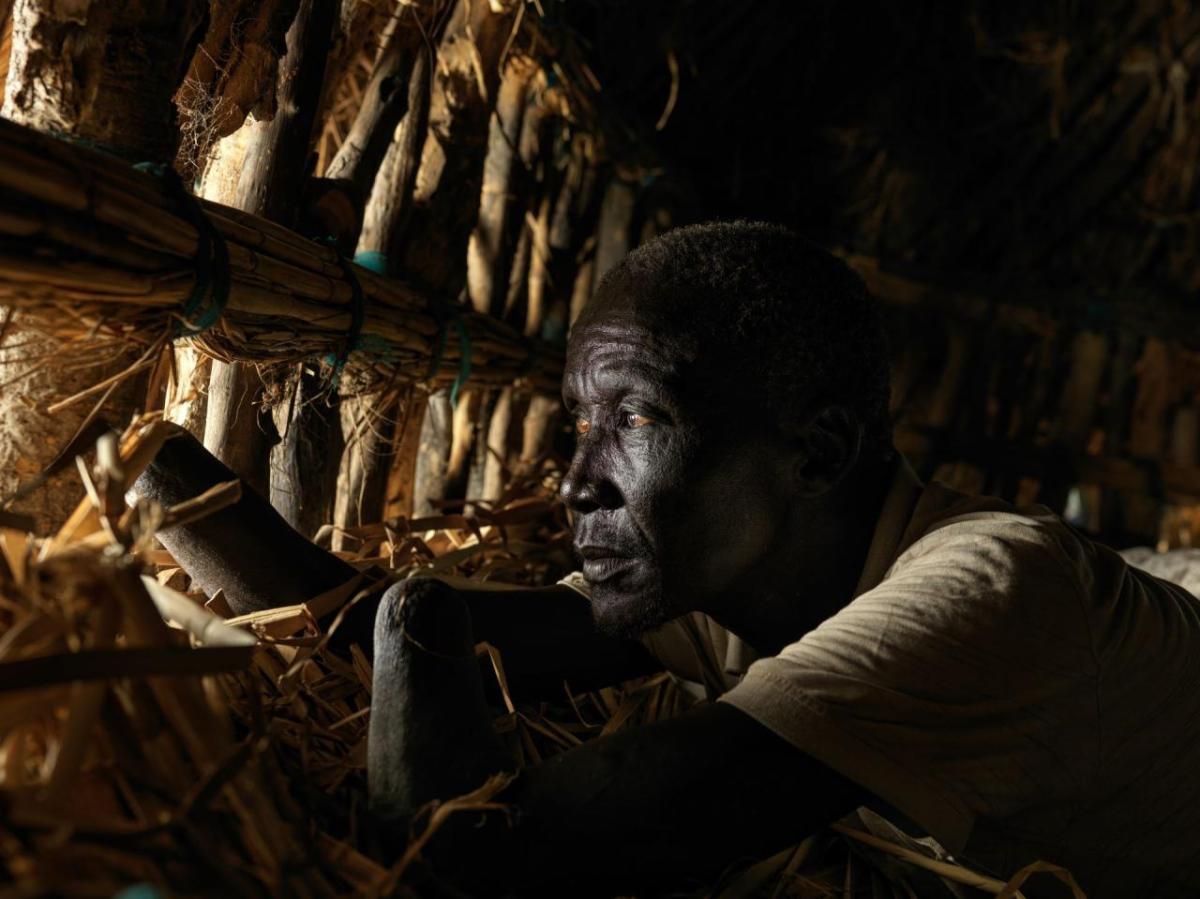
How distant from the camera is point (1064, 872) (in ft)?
3.68

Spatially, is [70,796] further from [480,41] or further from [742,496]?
[480,41]

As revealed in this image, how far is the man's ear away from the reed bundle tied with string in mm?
594

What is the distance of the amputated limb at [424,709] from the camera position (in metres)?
0.97

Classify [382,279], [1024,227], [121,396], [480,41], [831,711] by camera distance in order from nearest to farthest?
1. [831,711]
2. [121,396]
3. [382,279]
4. [480,41]
5. [1024,227]

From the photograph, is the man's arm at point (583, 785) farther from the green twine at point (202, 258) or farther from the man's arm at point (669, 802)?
the green twine at point (202, 258)

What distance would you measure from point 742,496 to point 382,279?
60cm

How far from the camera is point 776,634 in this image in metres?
1.48

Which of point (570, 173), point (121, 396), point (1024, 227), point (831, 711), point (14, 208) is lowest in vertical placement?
point (831, 711)

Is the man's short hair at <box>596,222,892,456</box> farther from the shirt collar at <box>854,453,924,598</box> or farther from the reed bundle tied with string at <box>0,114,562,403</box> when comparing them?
the reed bundle tied with string at <box>0,114,562,403</box>

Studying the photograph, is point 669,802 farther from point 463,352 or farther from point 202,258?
point 463,352

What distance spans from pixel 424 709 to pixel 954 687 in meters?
0.52

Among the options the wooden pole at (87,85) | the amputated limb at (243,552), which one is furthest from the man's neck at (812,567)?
the wooden pole at (87,85)

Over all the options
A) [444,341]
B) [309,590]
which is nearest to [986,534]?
[309,590]

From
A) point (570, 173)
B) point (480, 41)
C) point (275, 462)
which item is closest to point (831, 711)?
point (275, 462)
